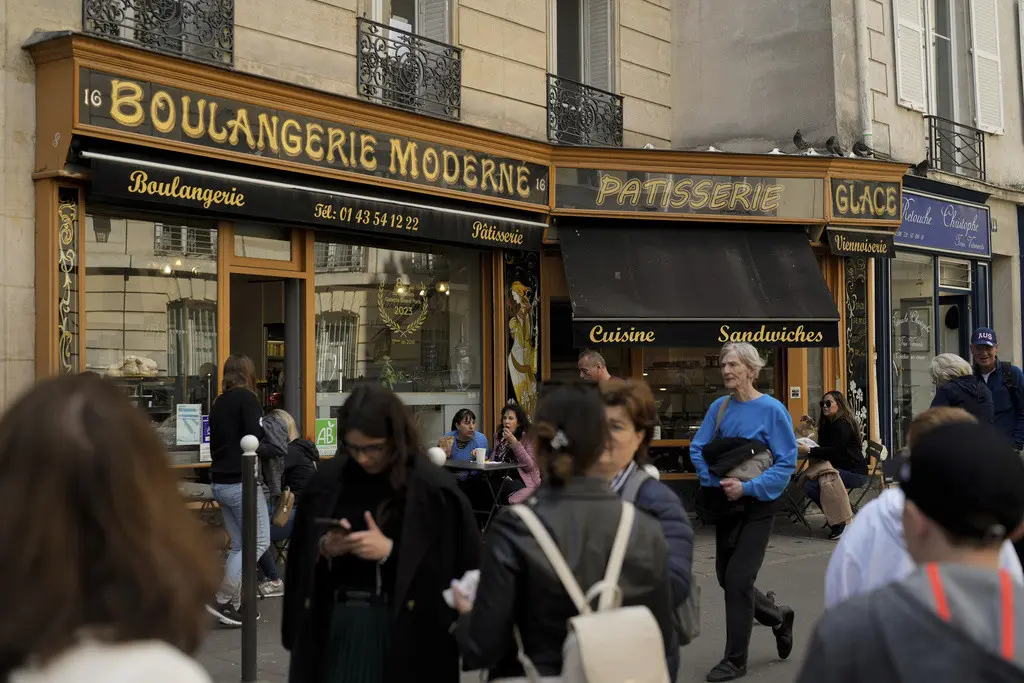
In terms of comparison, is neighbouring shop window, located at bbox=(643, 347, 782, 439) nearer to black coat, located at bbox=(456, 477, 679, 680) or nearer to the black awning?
the black awning

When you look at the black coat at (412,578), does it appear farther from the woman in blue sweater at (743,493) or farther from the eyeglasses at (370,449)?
the woman in blue sweater at (743,493)

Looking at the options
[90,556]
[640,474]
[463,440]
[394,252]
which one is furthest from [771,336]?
[90,556]

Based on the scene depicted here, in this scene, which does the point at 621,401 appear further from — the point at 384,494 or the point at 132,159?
the point at 132,159

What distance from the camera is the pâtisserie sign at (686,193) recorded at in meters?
12.4

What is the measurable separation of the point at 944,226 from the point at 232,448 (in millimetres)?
11554

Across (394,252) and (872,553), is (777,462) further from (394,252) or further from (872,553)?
(394,252)

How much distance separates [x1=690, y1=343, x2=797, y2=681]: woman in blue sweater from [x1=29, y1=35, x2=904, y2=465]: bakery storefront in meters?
4.32

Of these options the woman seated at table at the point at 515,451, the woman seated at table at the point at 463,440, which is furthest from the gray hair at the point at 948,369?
the woman seated at table at the point at 463,440

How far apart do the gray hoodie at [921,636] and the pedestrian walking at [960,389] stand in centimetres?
637

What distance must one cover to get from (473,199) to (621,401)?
7.87 m

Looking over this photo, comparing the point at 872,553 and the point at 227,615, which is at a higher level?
the point at 872,553

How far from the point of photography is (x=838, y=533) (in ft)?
37.8

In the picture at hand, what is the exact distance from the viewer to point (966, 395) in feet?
25.6

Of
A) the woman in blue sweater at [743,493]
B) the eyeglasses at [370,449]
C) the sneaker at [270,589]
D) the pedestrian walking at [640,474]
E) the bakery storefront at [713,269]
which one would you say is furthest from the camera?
the bakery storefront at [713,269]
